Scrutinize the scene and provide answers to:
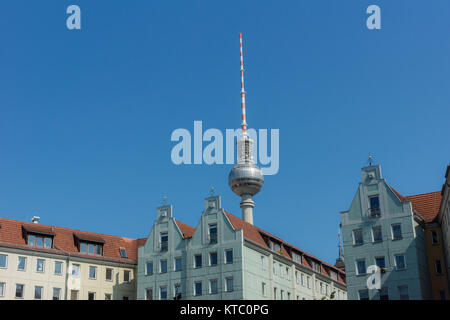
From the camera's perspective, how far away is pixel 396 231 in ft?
245

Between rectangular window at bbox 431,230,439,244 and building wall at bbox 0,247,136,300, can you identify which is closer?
rectangular window at bbox 431,230,439,244

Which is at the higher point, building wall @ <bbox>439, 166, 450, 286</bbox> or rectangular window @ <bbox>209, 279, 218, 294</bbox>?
building wall @ <bbox>439, 166, 450, 286</bbox>

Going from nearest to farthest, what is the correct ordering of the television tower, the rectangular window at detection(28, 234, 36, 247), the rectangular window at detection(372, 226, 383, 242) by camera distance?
the rectangular window at detection(372, 226, 383, 242)
the rectangular window at detection(28, 234, 36, 247)
the television tower

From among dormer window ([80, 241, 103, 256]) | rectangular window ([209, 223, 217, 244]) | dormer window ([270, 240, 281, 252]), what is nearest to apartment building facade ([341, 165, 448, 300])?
dormer window ([270, 240, 281, 252])

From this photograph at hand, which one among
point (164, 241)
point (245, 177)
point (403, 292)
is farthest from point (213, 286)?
point (245, 177)

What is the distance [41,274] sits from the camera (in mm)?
83688

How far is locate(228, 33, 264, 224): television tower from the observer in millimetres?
134125

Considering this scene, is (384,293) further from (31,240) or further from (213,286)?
(31,240)

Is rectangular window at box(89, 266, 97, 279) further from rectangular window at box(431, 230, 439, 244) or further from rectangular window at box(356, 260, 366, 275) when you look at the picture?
rectangular window at box(431, 230, 439, 244)

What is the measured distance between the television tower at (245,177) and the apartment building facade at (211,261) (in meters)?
41.8

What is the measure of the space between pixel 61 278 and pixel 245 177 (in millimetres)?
57028
